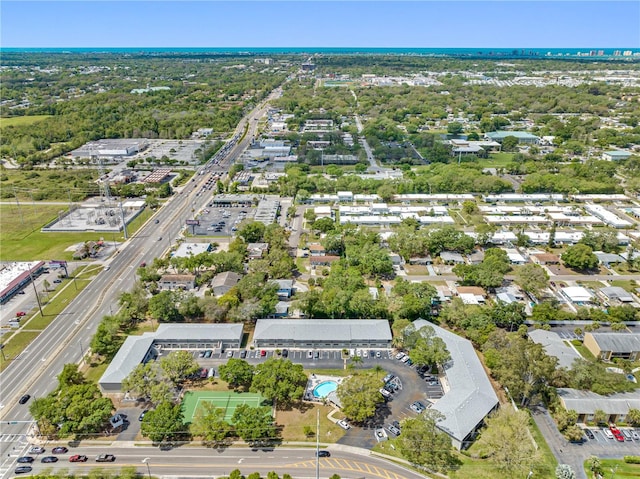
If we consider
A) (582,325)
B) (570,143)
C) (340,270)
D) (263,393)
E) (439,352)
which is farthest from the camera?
(570,143)

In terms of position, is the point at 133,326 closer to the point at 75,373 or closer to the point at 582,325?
the point at 75,373

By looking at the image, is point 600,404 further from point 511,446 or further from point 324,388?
point 324,388

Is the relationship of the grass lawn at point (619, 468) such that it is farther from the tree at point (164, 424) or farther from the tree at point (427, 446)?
the tree at point (164, 424)

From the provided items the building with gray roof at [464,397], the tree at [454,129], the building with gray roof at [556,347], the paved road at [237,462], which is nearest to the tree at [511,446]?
the building with gray roof at [464,397]

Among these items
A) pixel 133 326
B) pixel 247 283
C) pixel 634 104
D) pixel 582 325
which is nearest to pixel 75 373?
pixel 133 326

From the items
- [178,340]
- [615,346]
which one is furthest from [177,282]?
[615,346]

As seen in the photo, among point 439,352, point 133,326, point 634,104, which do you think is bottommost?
point 133,326
